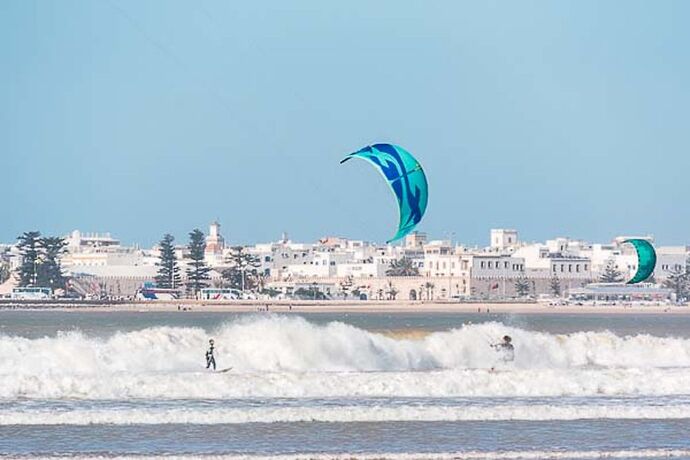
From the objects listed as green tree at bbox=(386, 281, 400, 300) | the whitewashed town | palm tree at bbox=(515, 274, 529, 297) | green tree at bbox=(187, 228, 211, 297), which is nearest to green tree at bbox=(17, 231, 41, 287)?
the whitewashed town

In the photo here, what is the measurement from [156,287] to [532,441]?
134291mm

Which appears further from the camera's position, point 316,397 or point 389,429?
point 316,397

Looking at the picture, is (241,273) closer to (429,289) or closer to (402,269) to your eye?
(402,269)

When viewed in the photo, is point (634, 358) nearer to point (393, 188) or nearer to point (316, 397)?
A: point (393, 188)

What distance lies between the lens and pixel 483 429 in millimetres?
20656

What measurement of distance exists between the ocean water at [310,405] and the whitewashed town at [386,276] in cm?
10770

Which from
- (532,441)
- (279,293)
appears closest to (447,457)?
(532,441)

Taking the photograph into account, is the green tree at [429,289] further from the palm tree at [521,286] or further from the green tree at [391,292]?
the palm tree at [521,286]

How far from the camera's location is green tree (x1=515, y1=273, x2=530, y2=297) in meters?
155

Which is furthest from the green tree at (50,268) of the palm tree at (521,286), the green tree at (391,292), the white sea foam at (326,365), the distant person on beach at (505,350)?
the distant person on beach at (505,350)

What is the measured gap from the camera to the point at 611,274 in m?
156

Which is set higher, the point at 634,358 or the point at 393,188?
the point at 393,188

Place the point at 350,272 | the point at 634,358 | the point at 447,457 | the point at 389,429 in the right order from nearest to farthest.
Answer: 1. the point at 447,457
2. the point at 389,429
3. the point at 634,358
4. the point at 350,272

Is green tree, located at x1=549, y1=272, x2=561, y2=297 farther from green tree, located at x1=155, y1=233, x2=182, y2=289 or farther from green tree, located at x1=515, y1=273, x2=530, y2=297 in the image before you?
green tree, located at x1=155, y1=233, x2=182, y2=289
